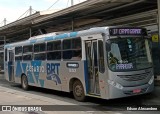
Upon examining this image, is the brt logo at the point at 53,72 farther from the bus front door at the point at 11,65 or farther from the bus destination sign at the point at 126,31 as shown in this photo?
the bus front door at the point at 11,65

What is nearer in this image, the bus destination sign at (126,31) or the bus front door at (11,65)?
the bus destination sign at (126,31)

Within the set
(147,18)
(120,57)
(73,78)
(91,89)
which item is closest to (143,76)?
(120,57)

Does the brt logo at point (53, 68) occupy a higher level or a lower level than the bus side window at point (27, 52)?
lower

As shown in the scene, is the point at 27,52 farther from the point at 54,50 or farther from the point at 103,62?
the point at 103,62

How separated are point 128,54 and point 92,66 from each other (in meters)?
1.32

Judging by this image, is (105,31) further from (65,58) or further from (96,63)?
(65,58)

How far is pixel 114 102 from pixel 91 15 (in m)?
8.83

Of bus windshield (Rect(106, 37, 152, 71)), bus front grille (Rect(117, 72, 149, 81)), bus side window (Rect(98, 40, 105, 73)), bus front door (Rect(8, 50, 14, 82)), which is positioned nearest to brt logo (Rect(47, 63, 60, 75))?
bus side window (Rect(98, 40, 105, 73))

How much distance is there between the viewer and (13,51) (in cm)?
1791

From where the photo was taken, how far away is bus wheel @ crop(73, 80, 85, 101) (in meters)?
11.5

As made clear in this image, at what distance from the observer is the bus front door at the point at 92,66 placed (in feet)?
35.4

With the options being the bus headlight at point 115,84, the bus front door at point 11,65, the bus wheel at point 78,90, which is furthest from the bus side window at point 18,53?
the bus headlight at point 115,84

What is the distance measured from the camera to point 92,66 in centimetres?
1101

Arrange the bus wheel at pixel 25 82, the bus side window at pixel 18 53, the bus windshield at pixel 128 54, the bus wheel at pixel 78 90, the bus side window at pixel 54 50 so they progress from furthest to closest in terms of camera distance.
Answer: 1. the bus side window at pixel 18 53
2. the bus wheel at pixel 25 82
3. the bus side window at pixel 54 50
4. the bus wheel at pixel 78 90
5. the bus windshield at pixel 128 54
